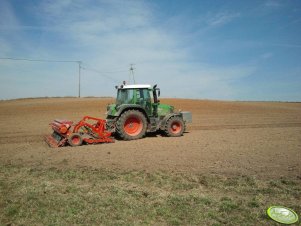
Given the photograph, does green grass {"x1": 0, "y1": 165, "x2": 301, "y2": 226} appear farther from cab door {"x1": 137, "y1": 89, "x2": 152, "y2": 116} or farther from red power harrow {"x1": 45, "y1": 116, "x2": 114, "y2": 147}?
cab door {"x1": 137, "y1": 89, "x2": 152, "y2": 116}

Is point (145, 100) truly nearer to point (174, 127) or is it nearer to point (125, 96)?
point (125, 96)

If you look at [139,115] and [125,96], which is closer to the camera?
[139,115]

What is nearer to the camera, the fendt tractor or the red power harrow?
the red power harrow

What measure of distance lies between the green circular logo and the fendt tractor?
7.84 m

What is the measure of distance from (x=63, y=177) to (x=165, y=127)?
6966mm

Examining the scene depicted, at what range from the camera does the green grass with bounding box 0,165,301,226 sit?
510cm

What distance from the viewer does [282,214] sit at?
5.21 metres

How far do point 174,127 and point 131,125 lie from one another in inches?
84.5

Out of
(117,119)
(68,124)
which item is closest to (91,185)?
(68,124)

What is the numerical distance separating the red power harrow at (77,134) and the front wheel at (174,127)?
107 inches

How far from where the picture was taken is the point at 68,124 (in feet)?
37.4

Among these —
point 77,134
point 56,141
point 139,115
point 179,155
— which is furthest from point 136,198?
point 139,115

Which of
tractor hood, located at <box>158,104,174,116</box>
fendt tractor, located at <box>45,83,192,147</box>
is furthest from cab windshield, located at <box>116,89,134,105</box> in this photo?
tractor hood, located at <box>158,104,174,116</box>

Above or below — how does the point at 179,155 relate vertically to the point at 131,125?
below
